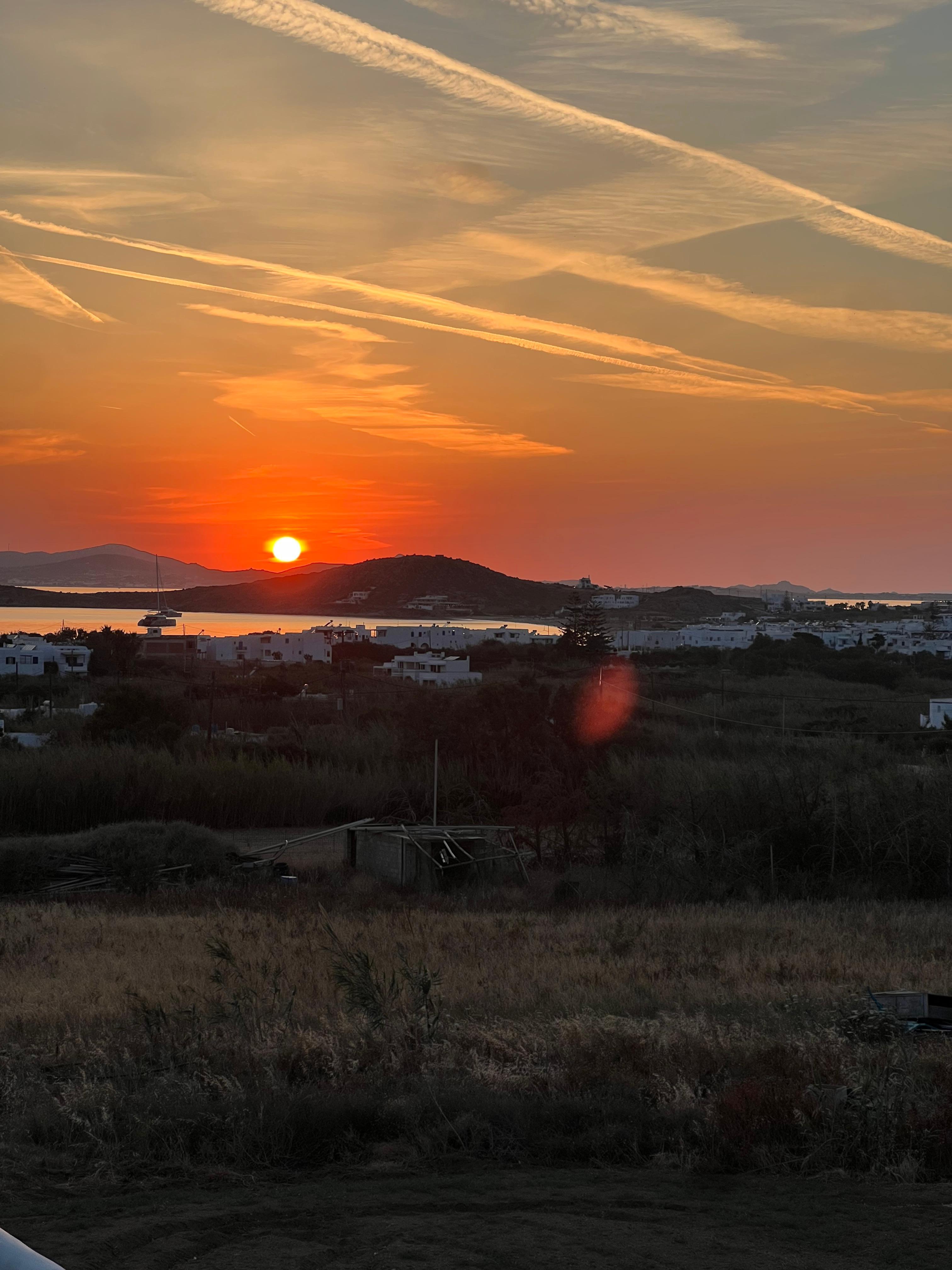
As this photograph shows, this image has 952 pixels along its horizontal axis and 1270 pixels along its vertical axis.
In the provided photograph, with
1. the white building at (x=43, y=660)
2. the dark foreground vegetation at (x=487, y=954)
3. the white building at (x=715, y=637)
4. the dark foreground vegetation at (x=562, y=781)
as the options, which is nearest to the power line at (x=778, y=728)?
the dark foreground vegetation at (x=562, y=781)

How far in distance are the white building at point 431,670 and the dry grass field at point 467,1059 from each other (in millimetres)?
48323

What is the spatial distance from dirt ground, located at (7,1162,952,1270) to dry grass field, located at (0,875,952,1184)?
0.30m

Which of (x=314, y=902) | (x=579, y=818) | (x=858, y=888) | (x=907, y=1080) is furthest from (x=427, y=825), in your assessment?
(x=907, y=1080)

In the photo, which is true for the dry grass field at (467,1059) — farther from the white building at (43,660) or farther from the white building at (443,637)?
the white building at (443,637)

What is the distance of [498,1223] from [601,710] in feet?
99.5

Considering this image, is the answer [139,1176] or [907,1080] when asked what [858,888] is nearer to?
[907,1080]

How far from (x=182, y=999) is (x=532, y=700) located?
23.6 m

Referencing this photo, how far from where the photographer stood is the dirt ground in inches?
201

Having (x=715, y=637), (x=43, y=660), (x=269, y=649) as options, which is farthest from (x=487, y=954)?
(x=715, y=637)

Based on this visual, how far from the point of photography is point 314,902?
18609 mm

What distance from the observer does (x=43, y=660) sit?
7000cm

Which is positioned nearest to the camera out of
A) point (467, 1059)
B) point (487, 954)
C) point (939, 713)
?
point (467, 1059)

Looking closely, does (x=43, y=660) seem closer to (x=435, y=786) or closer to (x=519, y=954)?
(x=435, y=786)

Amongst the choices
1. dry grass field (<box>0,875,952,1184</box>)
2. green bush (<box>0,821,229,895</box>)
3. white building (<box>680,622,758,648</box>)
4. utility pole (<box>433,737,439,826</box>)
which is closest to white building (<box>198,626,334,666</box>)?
white building (<box>680,622,758,648</box>)
